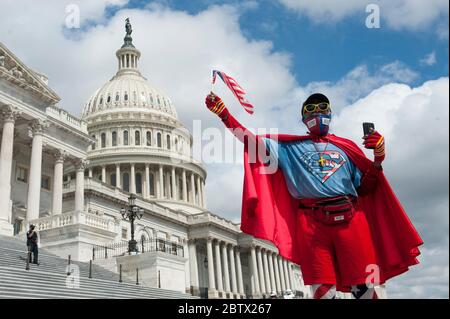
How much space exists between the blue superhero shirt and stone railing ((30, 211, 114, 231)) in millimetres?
24529

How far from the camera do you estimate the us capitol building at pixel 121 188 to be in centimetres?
3036

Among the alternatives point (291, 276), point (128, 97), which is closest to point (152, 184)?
point (128, 97)

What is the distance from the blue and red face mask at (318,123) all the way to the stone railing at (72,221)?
24735mm

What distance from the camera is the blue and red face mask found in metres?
6.99

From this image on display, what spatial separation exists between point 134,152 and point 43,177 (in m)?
40.4

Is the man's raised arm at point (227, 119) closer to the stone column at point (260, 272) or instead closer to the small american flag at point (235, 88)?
the small american flag at point (235, 88)

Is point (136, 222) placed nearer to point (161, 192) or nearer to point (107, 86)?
point (161, 192)

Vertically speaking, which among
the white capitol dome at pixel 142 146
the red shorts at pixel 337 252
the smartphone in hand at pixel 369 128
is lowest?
the red shorts at pixel 337 252

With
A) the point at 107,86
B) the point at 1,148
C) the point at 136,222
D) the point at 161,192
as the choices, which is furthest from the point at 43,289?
the point at 107,86

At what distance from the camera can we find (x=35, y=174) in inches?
1352

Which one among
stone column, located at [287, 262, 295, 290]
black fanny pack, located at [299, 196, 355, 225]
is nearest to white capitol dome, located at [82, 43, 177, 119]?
stone column, located at [287, 262, 295, 290]

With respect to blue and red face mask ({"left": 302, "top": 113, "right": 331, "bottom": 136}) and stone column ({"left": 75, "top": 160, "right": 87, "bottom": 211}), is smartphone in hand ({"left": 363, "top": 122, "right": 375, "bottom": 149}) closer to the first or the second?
blue and red face mask ({"left": 302, "top": 113, "right": 331, "bottom": 136})

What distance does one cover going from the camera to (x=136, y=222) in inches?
2313

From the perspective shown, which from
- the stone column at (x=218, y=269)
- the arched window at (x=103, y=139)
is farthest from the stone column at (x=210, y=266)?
the arched window at (x=103, y=139)
